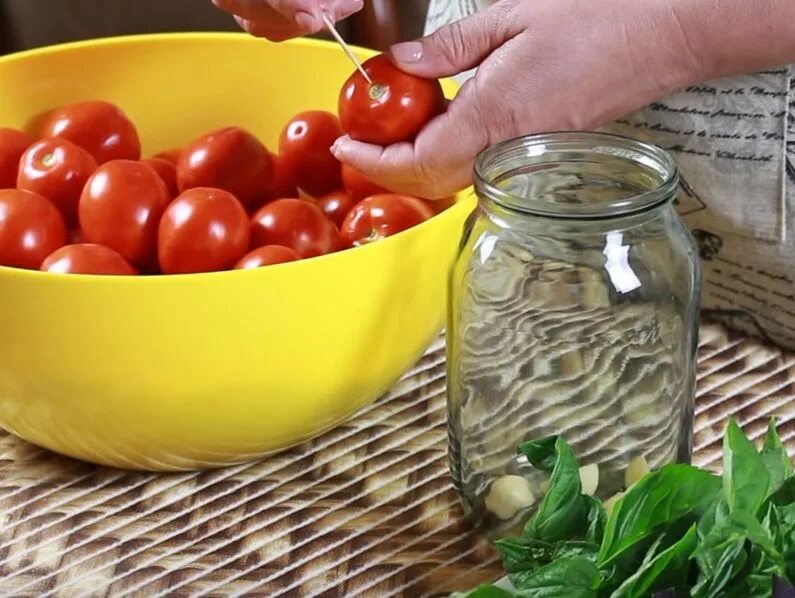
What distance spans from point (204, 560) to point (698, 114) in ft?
1.65

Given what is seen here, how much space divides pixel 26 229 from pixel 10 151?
5.9 inches

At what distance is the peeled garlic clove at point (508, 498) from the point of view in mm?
731

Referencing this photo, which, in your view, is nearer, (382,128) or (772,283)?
(382,128)

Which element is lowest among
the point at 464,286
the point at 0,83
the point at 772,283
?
the point at 772,283

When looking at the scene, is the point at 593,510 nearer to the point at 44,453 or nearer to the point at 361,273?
the point at 361,273

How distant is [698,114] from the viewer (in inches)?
35.5

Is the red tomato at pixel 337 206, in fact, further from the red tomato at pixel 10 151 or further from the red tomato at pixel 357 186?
the red tomato at pixel 10 151

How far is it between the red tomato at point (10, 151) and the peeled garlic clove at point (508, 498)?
485 millimetres

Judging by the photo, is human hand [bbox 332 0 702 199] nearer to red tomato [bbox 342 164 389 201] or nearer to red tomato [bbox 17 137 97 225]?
red tomato [bbox 342 164 389 201]

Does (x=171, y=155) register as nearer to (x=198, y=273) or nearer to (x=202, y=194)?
(x=202, y=194)

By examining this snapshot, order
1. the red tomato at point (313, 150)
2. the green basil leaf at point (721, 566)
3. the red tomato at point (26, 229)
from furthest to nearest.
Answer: the red tomato at point (313, 150) → the red tomato at point (26, 229) → the green basil leaf at point (721, 566)

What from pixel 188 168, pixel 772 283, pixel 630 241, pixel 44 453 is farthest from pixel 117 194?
pixel 772 283

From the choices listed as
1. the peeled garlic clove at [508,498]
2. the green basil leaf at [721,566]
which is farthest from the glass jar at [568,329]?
the green basil leaf at [721,566]

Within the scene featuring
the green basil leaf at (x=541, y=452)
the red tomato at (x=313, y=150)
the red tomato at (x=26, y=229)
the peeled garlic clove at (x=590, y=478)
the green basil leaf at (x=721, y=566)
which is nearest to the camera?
the green basil leaf at (x=721, y=566)
